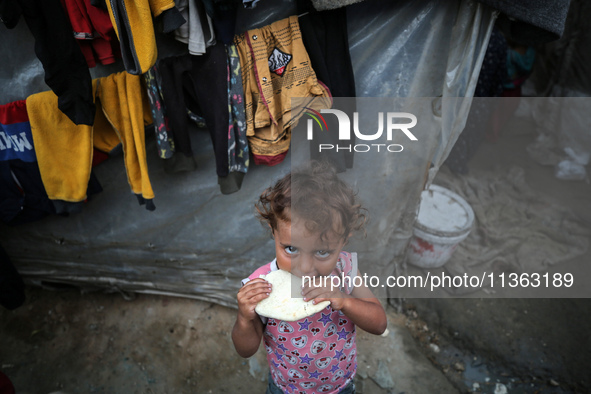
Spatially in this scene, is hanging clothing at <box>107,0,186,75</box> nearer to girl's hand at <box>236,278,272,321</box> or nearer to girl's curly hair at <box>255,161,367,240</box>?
girl's curly hair at <box>255,161,367,240</box>

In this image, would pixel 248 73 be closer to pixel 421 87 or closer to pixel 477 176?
pixel 421 87

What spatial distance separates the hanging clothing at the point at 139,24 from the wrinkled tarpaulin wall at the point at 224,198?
1.27ft

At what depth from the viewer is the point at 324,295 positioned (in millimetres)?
1168

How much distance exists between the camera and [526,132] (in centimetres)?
493

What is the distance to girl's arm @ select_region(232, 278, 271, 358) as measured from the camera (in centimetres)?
120

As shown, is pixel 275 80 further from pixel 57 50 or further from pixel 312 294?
pixel 312 294

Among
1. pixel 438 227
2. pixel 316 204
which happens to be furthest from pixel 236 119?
pixel 438 227

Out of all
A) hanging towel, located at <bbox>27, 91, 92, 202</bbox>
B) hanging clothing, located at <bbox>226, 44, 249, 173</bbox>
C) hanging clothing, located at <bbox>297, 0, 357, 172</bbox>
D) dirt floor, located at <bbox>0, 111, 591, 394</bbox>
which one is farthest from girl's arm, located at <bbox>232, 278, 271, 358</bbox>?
dirt floor, located at <bbox>0, 111, 591, 394</bbox>

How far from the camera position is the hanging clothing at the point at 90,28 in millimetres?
1489

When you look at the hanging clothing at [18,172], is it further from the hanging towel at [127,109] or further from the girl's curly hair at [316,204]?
the girl's curly hair at [316,204]

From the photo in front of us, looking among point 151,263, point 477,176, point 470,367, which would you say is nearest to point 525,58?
point 477,176

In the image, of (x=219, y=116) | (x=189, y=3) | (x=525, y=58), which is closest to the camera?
(x=189, y=3)

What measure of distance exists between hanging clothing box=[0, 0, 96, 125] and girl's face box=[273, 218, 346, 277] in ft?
3.38

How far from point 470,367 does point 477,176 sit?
2262mm
